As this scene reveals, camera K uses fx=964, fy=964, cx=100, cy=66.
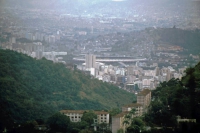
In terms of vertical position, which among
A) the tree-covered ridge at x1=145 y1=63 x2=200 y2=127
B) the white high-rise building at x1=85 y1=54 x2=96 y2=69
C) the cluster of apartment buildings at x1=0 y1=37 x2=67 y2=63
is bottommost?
the tree-covered ridge at x1=145 y1=63 x2=200 y2=127

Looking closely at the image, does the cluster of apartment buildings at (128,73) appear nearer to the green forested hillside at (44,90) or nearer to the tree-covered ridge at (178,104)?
the green forested hillside at (44,90)

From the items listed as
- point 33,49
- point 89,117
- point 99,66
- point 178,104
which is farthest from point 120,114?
point 33,49

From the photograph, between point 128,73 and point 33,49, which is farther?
point 33,49

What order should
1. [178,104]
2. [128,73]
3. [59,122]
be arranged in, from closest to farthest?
1. [178,104]
2. [59,122]
3. [128,73]

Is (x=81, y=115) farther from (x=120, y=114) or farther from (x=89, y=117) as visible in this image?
(x=120, y=114)

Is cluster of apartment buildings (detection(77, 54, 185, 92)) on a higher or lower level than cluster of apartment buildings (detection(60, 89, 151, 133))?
higher

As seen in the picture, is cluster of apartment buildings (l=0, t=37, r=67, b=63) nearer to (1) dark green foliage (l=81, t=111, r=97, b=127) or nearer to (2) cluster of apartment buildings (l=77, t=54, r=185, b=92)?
(2) cluster of apartment buildings (l=77, t=54, r=185, b=92)

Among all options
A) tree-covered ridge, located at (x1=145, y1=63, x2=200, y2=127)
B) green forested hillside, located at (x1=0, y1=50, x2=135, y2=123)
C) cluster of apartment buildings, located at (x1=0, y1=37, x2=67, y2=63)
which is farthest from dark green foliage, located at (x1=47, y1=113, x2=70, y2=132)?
cluster of apartment buildings, located at (x1=0, y1=37, x2=67, y2=63)

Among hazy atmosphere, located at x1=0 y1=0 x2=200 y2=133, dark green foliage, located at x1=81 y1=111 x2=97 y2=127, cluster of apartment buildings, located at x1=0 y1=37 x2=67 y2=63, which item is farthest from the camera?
cluster of apartment buildings, located at x1=0 y1=37 x2=67 y2=63

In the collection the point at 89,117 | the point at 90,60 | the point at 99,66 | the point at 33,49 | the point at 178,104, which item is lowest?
the point at 89,117
